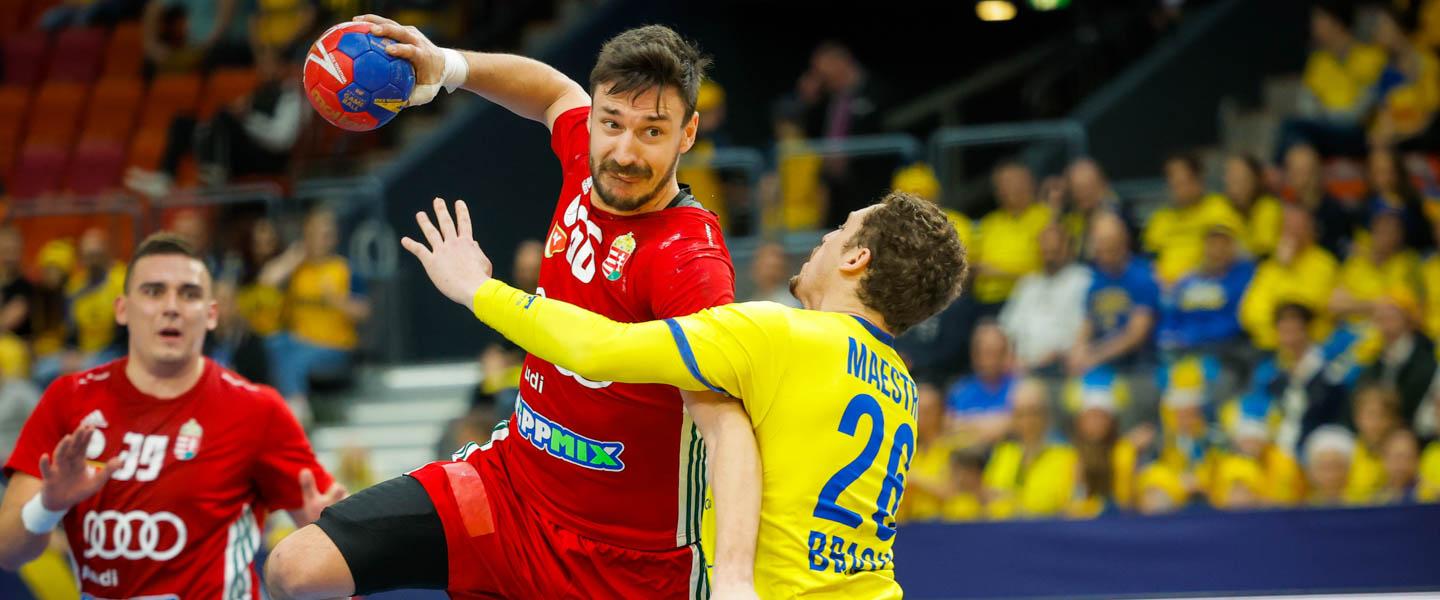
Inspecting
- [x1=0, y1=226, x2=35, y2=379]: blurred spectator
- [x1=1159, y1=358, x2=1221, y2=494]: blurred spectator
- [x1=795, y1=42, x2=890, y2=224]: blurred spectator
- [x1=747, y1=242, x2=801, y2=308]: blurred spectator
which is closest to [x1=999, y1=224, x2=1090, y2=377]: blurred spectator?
[x1=1159, y1=358, x2=1221, y2=494]: blurred spectator

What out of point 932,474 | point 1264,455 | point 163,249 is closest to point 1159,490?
point 1264,455

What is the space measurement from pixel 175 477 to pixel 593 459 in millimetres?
1825

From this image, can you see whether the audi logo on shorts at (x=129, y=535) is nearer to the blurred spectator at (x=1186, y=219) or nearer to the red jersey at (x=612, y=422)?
the red jersey at (x=612, y=422)

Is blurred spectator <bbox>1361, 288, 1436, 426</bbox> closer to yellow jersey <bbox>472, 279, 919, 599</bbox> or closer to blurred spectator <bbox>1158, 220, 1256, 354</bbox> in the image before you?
blurred spectator <bbox>1158, 220, 1256, 354</bbox>

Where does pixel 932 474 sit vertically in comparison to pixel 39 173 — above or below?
below

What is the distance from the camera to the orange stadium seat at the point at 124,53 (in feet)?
55.1

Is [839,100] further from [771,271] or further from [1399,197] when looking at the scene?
[1399,197]

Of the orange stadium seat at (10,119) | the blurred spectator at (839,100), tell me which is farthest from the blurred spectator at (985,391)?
the orange stadium seat at (10,119)

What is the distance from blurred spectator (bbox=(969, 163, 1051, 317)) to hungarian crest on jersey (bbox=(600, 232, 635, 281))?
597 cm

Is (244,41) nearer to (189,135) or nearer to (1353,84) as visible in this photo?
(189,135)

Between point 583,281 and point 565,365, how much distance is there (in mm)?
592

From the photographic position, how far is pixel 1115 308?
32.7ft

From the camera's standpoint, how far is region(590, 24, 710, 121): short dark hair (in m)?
4.71

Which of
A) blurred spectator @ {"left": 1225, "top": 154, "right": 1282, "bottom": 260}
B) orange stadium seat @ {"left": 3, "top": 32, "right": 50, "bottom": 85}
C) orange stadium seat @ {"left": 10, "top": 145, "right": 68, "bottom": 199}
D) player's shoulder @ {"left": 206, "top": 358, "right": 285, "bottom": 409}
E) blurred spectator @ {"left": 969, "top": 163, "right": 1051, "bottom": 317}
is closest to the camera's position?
player's shoulder @ {"left": 206, "top": 358, "right": 285, "bottom": 409}
